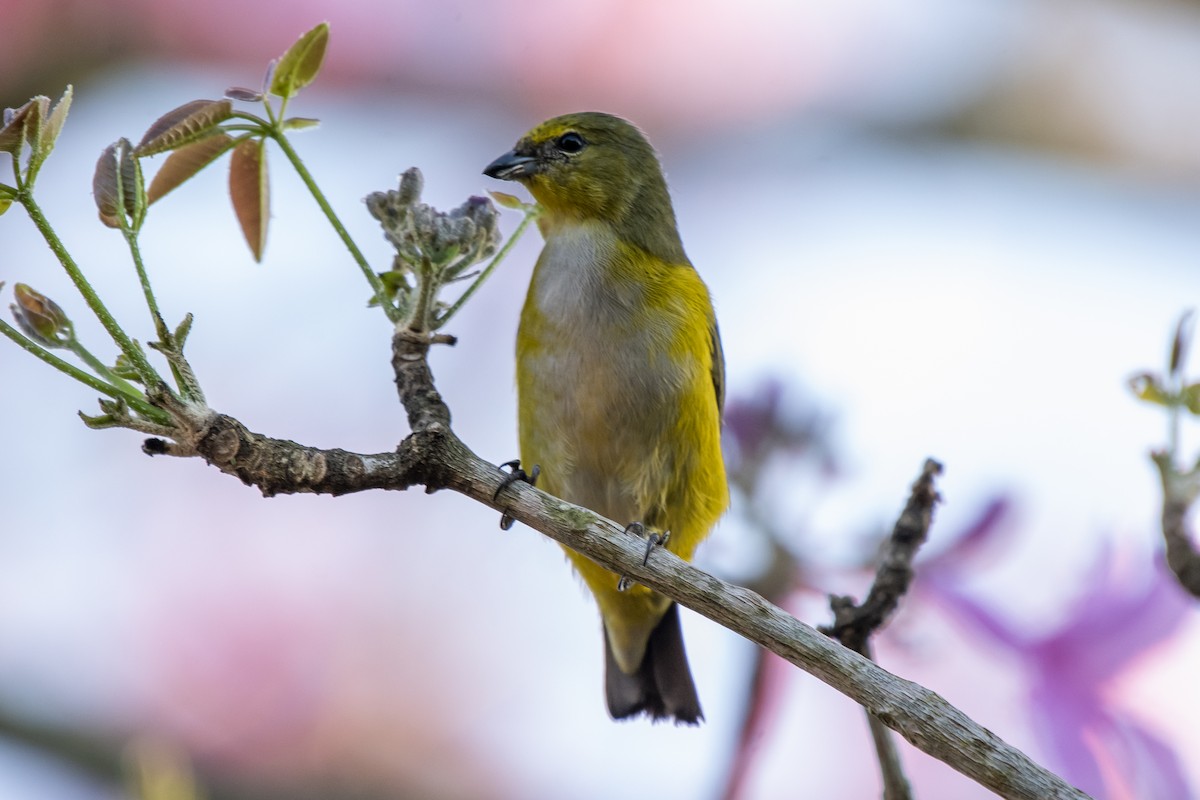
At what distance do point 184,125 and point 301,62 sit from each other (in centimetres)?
19

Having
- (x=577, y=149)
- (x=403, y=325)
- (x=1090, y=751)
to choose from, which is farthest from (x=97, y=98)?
(x=1090, y=751)

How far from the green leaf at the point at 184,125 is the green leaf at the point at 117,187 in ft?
0.08

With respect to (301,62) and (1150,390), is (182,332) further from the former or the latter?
(1150,390)

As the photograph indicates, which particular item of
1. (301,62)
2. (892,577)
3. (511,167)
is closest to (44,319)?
(301,62)

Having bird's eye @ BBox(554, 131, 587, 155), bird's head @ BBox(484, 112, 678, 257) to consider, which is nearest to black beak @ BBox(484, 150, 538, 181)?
bird's head @ BBox(484, 112, 678, 257)

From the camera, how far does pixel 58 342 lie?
1.61 meters

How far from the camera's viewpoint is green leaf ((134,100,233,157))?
5.63 ft

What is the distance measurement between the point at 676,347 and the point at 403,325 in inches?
55.3

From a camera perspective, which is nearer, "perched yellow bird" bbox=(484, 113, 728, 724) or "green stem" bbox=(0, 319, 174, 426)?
"green stem" bbox=(0, 319, 174, 426)

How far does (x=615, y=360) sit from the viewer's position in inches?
122

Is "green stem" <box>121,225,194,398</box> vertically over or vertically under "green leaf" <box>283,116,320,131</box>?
A: under

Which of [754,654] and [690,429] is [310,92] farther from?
[754,654]

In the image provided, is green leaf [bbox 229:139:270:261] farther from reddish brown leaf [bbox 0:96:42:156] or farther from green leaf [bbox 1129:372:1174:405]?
green leaf [bbox 1129:372:1174:405]

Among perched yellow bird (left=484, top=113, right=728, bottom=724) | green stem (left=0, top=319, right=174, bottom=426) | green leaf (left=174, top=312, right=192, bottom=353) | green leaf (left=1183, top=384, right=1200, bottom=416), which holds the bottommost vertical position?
green stem (left=0, top=319, right=174, bottom=426)
